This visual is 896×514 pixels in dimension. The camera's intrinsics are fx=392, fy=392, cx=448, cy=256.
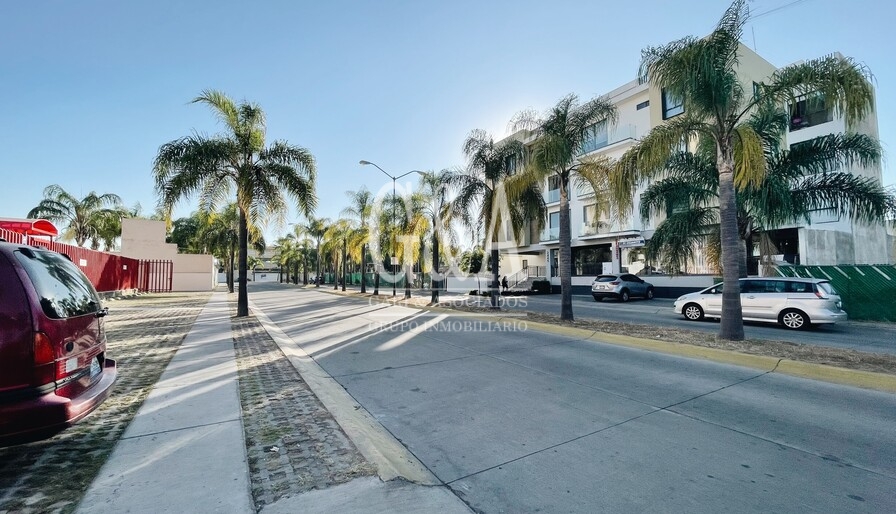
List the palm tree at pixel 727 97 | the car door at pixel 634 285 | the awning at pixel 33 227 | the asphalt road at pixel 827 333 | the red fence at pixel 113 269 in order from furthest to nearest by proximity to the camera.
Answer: the car door at pixel 634 285 < the red fence at pixel 113 269 < the awning at pixel 33 227 < the asphalt road at pixel 827 333 < the palm tree at pixel 727 97

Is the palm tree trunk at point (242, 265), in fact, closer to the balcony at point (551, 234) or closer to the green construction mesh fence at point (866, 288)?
the green construction mesh fence at point (866, 288)

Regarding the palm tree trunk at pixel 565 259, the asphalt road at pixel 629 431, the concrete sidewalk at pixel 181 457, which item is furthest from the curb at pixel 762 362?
the concrete sidewalk at pixel 181 457

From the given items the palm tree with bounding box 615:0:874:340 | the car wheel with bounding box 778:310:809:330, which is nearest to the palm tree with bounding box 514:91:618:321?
the palm tree with bounding box 615:0:874:340

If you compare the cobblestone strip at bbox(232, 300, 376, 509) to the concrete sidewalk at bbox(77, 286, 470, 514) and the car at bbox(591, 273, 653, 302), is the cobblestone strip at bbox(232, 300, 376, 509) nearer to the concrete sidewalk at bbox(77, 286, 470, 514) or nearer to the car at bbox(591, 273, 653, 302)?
the concrete sidewalk at bbox(77, 286, 470, 514)

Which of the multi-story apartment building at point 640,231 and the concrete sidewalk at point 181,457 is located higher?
the multi-story apartment building at point 640,231

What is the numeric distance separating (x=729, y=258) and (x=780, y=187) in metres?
7.11

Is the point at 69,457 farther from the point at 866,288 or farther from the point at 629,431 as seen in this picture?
the point at 866,288

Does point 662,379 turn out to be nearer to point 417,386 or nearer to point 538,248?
point 417,386

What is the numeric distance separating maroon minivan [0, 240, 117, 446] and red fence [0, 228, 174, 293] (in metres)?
6.77

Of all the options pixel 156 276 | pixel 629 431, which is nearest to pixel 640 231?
pixel 629 431

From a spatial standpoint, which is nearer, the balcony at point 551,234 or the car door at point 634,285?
the car door at point 634,285

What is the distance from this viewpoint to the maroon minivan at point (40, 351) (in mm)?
2777

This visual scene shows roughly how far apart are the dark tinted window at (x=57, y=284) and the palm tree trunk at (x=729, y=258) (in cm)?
1110

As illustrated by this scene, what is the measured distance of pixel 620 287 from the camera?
22.5 m
